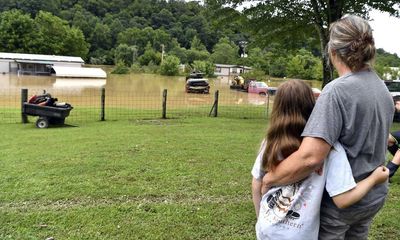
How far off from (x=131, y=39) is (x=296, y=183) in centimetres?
10822

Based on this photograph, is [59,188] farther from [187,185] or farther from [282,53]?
[282,53]

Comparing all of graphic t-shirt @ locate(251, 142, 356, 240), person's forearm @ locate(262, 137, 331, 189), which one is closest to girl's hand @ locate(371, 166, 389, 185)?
graphic t-shirt @ locate(251, 142, 356, 240)

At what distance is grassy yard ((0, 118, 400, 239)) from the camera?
136 inches

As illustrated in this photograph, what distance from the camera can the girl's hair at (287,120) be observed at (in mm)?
1790

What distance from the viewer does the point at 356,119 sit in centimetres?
166

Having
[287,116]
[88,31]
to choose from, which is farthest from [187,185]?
[88,31]

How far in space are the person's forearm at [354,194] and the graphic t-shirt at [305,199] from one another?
0.9 inches

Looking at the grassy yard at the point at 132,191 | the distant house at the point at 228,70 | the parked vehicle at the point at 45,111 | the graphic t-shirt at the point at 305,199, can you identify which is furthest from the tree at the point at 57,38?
the graphic t-shirt at the point at 305,199

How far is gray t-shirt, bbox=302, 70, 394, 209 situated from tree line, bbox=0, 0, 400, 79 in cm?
4042

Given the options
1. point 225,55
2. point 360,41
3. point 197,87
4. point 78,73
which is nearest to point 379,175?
point 360,41

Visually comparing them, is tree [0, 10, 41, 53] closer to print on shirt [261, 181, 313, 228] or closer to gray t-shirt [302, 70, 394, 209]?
print on shirt [261, 181, 313, 228]

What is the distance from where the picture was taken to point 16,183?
472 cm

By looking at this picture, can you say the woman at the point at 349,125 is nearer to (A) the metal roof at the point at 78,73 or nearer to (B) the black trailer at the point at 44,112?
(B) the black trailer at the point at 44,112

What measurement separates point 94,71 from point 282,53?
153 feet
